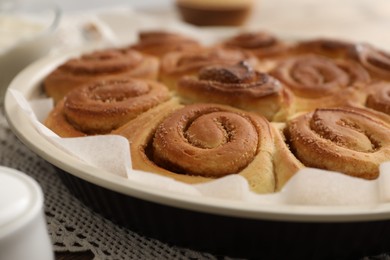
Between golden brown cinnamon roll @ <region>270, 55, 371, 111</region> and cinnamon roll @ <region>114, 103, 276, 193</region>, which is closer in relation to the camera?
cinnamon roll @ <region>114, 103, 276, 193</region>

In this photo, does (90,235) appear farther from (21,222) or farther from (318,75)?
(318,75)

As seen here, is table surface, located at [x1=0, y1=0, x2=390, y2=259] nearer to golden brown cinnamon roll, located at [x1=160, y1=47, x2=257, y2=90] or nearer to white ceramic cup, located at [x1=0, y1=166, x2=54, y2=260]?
white ceramic cup, located at [x1=0, y1=166, x2=54, y2=260]

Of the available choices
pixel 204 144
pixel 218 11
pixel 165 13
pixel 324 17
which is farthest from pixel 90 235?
pixel 324 17

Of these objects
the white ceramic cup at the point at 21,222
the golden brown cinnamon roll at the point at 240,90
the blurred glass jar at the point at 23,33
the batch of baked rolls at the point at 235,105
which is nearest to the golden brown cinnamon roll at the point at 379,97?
the batch of baked rolls at the point at 235,105

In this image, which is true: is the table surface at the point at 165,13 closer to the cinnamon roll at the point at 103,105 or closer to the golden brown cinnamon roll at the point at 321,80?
the cinnamon roll at the point at 103,105

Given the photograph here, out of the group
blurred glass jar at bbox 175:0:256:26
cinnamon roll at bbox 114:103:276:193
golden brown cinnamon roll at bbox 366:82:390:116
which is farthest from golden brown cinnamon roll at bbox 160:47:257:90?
blurred glass jar at bbox 175:0:256:26

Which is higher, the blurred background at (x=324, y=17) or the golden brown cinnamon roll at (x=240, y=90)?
the golden brown cinnamon roll at (x=240, y=90)
